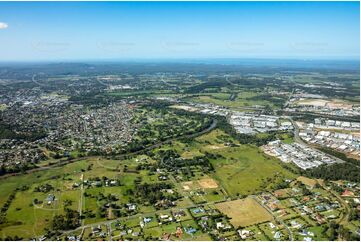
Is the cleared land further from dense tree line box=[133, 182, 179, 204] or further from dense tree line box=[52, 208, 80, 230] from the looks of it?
dense tree line box=[52, 208, 80, 230]

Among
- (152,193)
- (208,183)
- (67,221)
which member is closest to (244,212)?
(208,183)

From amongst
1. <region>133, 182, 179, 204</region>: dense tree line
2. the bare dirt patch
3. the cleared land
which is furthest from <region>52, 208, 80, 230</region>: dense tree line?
the bare dirt patch

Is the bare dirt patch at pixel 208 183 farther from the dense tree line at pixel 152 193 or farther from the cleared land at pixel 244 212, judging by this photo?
the cleared land at pixel 244 212

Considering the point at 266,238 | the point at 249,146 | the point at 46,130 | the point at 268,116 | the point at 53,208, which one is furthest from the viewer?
the point at 268,116

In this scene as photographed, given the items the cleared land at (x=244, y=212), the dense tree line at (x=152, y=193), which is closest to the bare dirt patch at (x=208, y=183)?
the dense tree line at (x=152, y=193)

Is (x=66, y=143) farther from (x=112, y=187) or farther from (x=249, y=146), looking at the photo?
(x=249, y=146)

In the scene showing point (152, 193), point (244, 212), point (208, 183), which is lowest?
point (244, 212)

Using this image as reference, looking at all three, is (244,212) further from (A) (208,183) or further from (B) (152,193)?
(B) (152,193)

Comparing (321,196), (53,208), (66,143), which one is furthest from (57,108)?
(321,196)
